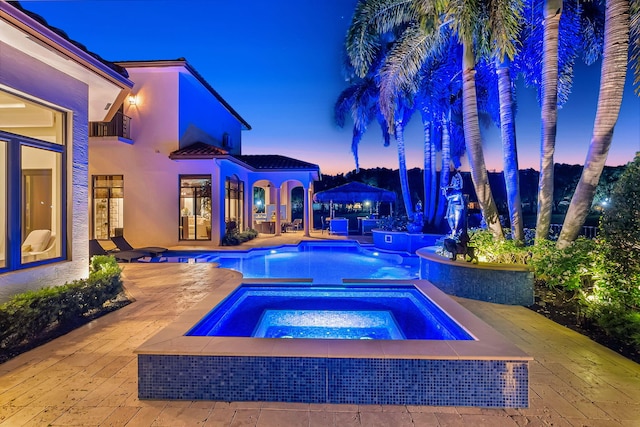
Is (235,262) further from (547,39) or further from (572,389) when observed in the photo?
(547,39)

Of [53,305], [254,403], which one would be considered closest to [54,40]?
[53,305]

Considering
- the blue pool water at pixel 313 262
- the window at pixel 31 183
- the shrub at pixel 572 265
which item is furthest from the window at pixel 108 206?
the shrub at pixel 572 265

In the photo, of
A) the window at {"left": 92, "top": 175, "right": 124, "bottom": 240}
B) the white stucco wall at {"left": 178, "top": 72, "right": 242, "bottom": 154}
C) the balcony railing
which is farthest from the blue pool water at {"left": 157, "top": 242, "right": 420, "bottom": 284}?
the balcony railing

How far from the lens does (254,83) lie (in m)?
24.0

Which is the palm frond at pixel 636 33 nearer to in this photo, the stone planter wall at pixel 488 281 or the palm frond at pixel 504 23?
the palm frond at pixel 504 23

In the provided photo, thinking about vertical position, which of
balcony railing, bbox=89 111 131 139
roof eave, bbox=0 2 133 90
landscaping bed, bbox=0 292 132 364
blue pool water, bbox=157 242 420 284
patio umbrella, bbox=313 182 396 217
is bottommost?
blue pool water, bbox=157 242 420 284

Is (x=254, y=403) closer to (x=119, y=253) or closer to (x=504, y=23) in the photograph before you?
(x=504, y=23)

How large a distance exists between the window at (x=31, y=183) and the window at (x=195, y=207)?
8.38 m

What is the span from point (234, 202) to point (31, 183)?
36.8ft

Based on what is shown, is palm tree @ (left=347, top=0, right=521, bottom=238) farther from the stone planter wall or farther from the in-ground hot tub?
the in-ground hot tub

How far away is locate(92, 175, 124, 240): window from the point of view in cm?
1408

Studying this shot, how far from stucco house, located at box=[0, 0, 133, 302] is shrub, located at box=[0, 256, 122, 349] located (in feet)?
1.53

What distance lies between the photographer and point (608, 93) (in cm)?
609

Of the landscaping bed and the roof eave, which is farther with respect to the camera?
the landscaping bed
